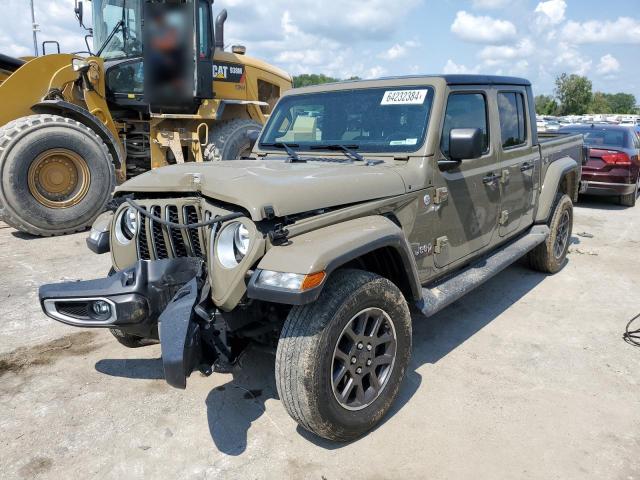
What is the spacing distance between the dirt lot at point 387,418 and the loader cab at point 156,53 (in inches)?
172

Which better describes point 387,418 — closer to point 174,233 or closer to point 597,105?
point 174,233

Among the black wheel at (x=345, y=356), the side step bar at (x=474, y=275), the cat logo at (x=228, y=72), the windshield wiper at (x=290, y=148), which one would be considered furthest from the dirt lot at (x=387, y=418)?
the cat logo at (x=228, y=72)

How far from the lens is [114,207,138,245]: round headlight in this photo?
3434mm

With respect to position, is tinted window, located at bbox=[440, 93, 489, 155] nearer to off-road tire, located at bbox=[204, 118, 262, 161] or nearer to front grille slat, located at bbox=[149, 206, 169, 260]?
front grille slat, located at bbox=[149, 206, 169, 260]

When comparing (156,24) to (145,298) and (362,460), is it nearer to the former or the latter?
(145,298)

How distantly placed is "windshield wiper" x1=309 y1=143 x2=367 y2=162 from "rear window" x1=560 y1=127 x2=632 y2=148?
26.5ft

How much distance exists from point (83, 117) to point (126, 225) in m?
4.95

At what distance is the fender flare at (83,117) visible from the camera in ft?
24.3

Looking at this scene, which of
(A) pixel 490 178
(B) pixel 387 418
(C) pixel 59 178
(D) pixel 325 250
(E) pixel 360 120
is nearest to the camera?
(D) pixel 325 250

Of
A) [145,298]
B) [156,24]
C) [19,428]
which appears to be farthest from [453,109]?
[156,24]

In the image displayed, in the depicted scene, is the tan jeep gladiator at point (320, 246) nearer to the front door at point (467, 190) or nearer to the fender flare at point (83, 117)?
the front door at point (467, 190)

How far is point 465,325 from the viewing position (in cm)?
455

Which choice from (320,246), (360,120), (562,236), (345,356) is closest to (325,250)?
(320,246)

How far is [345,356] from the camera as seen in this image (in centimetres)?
286
